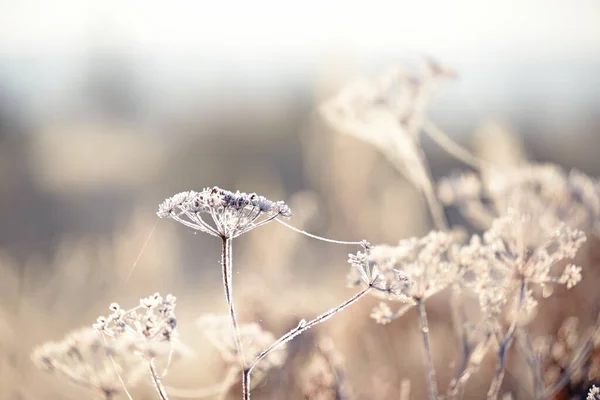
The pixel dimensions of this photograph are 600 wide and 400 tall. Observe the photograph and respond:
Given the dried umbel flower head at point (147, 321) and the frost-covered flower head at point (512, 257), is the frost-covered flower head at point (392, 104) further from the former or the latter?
the dried umbel flower head at point (147, 321)

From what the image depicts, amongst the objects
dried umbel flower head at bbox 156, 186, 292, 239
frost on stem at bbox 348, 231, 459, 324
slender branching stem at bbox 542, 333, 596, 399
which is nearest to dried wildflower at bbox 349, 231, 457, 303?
frost on stem at bbox 348, 231, 459, 324

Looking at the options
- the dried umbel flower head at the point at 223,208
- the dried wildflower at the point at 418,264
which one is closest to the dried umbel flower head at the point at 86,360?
the dried umbel flower head at the point at 223,208

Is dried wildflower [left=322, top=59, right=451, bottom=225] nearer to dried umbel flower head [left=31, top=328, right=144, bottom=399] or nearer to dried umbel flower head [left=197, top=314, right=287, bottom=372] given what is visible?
dried umbel flower head [left=197, top=314, right=287, bottom=372]

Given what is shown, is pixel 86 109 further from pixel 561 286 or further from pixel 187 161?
pixel 561 286

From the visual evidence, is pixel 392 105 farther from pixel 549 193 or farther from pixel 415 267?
pixel 415 267

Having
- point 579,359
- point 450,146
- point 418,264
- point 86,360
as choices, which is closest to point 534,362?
point 579,359

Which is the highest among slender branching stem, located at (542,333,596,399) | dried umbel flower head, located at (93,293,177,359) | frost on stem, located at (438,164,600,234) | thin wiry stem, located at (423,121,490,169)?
thin wiry stem, located at (423,121,490,169)

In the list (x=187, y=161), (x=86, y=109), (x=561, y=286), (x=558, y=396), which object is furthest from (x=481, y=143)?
(x=86, y=109)
